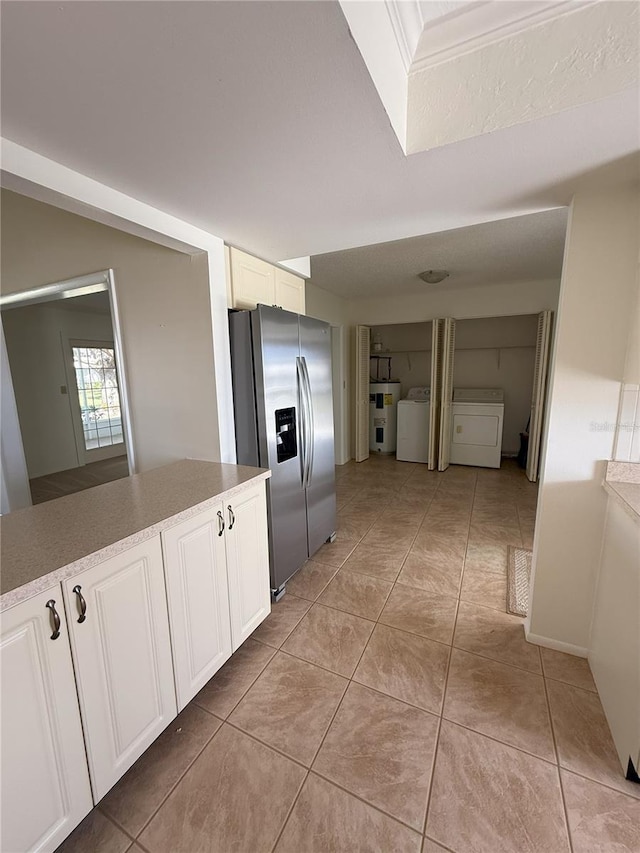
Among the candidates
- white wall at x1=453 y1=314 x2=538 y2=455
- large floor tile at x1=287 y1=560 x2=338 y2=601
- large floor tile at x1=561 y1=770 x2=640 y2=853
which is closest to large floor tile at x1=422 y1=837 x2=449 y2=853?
large floor tile at x1=561 y1=770 x2=640 y2=853

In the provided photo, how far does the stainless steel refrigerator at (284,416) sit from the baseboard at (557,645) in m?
1.38

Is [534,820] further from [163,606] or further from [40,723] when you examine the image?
[40,723]

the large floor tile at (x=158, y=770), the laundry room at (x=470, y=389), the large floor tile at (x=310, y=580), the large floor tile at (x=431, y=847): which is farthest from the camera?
the laundry room at (x=470, y=389)

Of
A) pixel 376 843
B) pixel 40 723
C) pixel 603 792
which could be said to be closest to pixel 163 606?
pixel 40 723

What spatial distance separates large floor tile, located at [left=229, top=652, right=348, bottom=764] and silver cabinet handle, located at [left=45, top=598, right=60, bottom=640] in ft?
2.92

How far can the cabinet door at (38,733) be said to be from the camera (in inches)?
32.5

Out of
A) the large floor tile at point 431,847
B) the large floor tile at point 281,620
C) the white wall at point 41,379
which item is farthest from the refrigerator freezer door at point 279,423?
the white wall at point 41,379

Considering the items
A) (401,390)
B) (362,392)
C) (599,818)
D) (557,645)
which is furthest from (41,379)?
(599,818)

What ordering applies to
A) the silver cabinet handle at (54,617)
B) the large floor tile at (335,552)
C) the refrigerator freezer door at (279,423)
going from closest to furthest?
the silver cabinet handle at (54,617)
the refrigerator freezer door at (279,423)
the large floor tile at (335,552)

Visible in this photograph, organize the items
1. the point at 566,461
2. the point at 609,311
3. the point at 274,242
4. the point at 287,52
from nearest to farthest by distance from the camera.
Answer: the point at 287,52 → the point at 609,311 → the point at 566,461 → the point at 274,242

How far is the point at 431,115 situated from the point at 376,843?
7.63 feet

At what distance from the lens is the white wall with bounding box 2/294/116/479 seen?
4488 mm

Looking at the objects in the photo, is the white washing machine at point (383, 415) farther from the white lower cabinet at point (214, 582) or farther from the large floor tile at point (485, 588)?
the white lower cabinet at point (214, 582)

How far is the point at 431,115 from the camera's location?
3.84 ft
